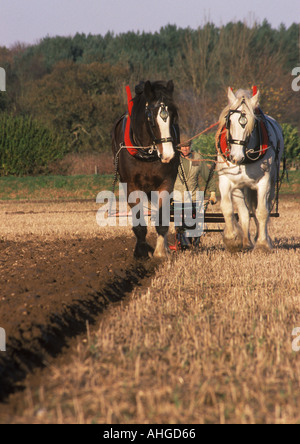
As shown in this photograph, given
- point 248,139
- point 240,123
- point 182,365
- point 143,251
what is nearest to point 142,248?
point 143,251

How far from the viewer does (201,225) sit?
8.73 meters

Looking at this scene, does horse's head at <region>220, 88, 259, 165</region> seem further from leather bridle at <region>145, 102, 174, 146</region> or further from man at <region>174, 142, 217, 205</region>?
man at <region>174, 142, 217, 205</region>

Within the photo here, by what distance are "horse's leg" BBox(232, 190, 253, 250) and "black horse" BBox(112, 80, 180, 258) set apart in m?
0.99

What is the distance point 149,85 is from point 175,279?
215 cm

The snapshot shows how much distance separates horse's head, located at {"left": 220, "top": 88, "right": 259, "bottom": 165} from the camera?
732 cm

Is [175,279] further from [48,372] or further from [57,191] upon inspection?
[57,191]

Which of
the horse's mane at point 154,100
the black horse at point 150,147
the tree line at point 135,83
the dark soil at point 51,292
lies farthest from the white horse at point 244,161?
the tree line at point 135,83

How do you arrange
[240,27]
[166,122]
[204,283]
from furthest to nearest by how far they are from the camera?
[240,27]
[166,122]
[204,283]

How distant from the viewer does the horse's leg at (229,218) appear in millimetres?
8039

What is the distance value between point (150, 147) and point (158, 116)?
46 cm

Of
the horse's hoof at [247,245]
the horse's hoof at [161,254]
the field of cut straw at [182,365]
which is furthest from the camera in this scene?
the horse's hoof at [247,245]

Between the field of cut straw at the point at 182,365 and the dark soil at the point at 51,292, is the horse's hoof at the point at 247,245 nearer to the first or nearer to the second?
the dark soil at the point at 51,292

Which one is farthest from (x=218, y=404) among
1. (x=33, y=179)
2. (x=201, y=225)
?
(x=33, y=179)

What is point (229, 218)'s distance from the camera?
809cm
